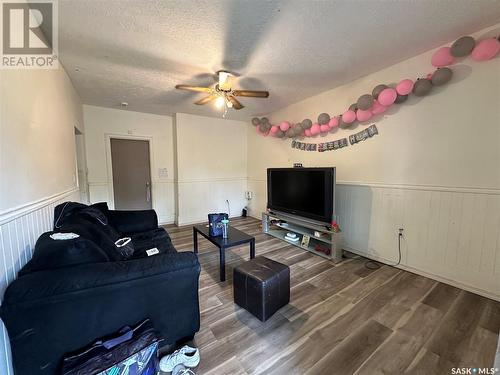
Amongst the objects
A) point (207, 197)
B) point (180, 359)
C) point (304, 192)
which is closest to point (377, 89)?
point (304, 192)

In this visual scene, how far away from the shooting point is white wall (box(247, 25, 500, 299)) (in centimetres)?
197

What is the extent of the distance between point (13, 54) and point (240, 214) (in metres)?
4.58

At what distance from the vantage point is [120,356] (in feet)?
3.62

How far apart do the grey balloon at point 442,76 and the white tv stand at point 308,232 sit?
197 cm

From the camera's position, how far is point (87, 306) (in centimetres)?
112

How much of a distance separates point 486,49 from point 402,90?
0.63m

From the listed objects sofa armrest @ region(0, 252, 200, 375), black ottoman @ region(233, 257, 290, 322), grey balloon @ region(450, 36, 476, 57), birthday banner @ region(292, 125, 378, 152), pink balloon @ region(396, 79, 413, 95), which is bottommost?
black ottoman @ region(233, 257, 290, 322)

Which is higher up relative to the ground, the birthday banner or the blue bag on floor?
the birthday banner

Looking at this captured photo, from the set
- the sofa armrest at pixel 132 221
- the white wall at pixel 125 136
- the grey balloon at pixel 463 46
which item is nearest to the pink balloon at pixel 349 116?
the grey balloon at pixel 463 46

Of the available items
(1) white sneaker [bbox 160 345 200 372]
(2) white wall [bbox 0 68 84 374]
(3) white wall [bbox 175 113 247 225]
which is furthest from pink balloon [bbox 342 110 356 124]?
(2) white wall [bbox 0 68 84 374]

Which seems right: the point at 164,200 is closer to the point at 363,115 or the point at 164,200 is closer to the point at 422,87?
the point at 363,115

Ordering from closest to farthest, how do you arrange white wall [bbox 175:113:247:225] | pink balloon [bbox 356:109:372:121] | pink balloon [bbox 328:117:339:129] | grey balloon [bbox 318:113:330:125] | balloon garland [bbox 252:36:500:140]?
balloon garland [bbox 252:36:500:140] < pink balloon [bbox 356:109:372:121] < pink balloon [bbox 328:117:339:129] < grey balloon [bbox 318:113:330:125] < white wall [bbox 175:113:247:225]

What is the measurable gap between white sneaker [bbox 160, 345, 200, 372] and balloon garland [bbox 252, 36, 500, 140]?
3049 millimetres

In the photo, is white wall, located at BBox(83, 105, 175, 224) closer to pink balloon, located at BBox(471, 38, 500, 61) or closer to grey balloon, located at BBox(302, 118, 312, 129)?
grey balloon, located at BBox(302, 118, 312, 129)
